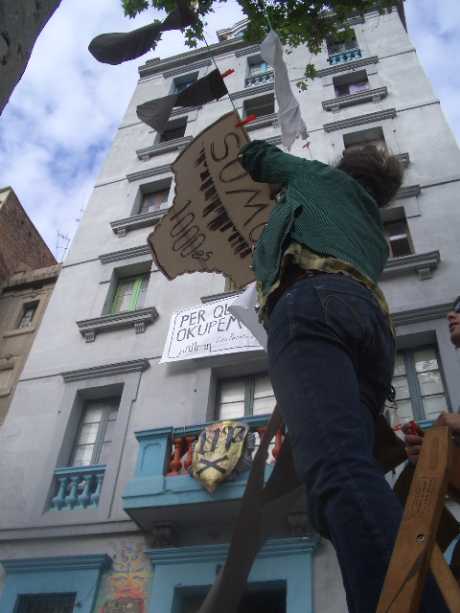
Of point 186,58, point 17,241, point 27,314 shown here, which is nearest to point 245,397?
point 27,314

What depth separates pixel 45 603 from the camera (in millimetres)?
8211

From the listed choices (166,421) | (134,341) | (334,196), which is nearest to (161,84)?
(134,341)

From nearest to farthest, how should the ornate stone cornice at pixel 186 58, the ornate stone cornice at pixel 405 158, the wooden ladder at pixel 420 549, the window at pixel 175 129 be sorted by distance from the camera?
the wooden ladder at pixel 420 549
the ornate stone cornice at pixel 405 158
the window at pixel 175 129
the ornate stone cornice at pixel 186 58

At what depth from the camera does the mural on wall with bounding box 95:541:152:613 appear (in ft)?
25.3

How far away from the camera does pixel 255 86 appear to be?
17.3 metres

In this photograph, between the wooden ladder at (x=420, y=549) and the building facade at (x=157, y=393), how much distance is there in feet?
19.2

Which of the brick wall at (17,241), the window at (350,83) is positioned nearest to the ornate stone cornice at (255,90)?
the window at (350,83)

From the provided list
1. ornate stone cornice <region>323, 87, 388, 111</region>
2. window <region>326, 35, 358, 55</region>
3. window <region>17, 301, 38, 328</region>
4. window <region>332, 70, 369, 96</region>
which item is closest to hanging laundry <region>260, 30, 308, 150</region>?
ornate stone cornice <region>323, 87, 388, 111</region>

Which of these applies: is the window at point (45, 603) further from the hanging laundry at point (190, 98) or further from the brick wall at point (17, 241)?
the brick wall at point (17, 241)

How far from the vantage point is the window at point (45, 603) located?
808cm

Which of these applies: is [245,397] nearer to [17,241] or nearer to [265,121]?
[265,121]

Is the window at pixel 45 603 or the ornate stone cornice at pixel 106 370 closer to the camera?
the window at pixel 45 603

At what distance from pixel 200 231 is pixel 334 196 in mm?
3904

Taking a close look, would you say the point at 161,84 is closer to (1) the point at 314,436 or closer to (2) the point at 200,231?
(2) the point at 200,231
